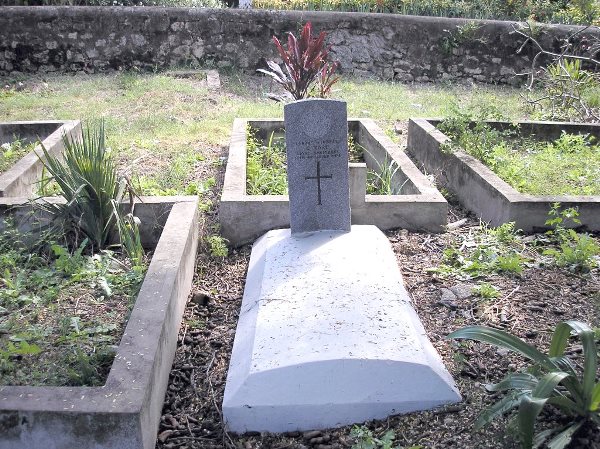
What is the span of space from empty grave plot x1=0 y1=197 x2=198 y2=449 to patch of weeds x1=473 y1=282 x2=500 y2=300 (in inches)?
69.1

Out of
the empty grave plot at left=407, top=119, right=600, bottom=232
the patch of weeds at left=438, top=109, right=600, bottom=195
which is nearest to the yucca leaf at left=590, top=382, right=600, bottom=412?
the empty grave plot at left=407, top=119, right=600, bottom=232

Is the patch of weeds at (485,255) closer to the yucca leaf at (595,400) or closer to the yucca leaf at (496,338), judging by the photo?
the yucca leaf at (496,338)

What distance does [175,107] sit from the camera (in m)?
8.08

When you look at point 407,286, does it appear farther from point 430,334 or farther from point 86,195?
point 86,195

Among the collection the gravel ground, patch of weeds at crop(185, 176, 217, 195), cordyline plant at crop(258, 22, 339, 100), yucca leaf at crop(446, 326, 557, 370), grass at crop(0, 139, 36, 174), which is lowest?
the gravel ground

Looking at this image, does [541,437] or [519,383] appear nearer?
[541,437]

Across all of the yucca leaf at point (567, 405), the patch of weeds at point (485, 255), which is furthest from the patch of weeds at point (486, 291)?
the yucca leaf at point (567, 405)

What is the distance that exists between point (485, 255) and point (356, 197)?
104cm

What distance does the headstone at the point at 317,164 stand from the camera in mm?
4172

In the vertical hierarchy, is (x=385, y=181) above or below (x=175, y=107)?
below

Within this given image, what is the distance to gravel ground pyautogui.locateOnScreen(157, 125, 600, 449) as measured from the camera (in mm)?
2738

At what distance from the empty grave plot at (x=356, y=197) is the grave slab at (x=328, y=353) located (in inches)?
34.4

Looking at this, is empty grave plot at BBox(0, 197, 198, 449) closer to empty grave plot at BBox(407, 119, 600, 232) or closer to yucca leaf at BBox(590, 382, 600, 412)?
yucca leaf at BBox(590, 382, 600, 412)

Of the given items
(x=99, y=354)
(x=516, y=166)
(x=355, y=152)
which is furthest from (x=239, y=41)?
(x=99, y=354)
